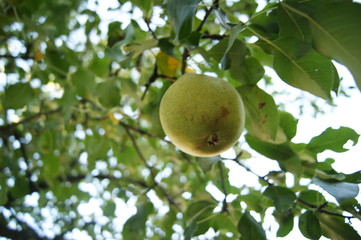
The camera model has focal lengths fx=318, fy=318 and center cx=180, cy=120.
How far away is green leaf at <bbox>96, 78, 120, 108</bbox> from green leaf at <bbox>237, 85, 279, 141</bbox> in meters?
0.85

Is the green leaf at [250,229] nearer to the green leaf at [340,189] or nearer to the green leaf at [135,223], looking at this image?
the green leaf at [340,189]

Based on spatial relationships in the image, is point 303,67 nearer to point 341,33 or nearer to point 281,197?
point 341,33

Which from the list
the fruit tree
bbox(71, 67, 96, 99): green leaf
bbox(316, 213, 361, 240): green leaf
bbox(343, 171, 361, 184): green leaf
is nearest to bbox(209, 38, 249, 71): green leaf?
the fruit tree

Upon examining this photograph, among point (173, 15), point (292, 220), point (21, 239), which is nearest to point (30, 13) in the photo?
point (173, 15)

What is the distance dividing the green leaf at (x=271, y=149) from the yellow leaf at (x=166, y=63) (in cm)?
51

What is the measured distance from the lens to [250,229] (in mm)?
1437

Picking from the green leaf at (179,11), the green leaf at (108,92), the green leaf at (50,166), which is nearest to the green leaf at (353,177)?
the green leaf at (179,11)

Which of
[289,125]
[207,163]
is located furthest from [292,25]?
[207,163]

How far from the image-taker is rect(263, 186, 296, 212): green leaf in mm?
1305

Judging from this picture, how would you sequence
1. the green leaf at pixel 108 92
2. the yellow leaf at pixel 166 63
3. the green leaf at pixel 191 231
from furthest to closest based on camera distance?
the green leaf at pixel 108 92
the yellow leaf at pixel 166 63
the green leaf at pixel 191 231

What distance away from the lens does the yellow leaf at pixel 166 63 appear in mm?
1612

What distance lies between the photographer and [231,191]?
1.82 meters

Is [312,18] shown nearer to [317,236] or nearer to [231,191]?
[317,236]

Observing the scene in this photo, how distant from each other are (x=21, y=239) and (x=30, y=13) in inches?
90.0
